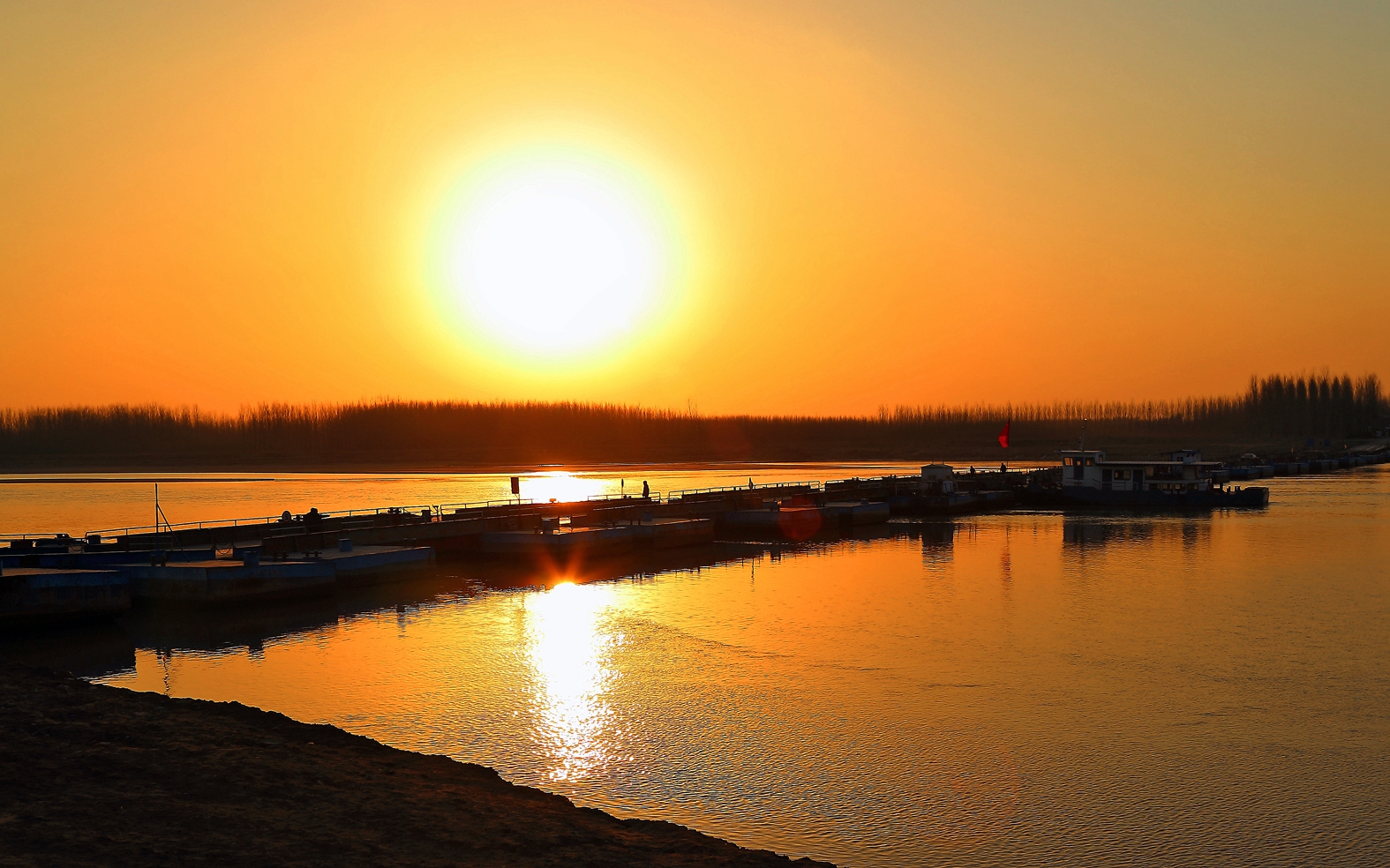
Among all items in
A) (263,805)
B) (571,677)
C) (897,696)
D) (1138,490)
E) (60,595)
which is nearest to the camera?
(263,805)

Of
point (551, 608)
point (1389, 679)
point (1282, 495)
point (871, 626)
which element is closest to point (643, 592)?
point (551, 608)

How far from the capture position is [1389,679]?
2311 cm

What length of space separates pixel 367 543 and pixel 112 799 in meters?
33.6

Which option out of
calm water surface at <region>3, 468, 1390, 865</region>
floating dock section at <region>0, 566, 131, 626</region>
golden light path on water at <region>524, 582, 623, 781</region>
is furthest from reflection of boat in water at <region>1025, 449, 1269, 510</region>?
floating dock section at <region>0, 566, 131, 626</region>

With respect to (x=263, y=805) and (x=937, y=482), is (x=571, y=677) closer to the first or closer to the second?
(x=263, y=805)

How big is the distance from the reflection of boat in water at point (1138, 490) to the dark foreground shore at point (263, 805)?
7527 centimetres

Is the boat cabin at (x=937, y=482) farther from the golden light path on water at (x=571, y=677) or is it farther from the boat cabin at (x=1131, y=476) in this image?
the golden light path on water at (x=571, y=677)

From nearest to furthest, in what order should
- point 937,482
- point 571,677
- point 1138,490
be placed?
point 571,677 → point 937,482 → point 1138,490

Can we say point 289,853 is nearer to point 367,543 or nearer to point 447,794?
point 447,794

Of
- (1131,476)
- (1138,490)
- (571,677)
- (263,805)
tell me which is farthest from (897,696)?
→ (1131,476)

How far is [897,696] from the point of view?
21.7 m

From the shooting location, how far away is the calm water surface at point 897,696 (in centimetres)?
1473

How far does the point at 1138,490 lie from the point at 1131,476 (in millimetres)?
1294

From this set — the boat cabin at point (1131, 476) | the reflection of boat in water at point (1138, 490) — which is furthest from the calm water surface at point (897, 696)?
the boat cabin at point (1131, 476)
